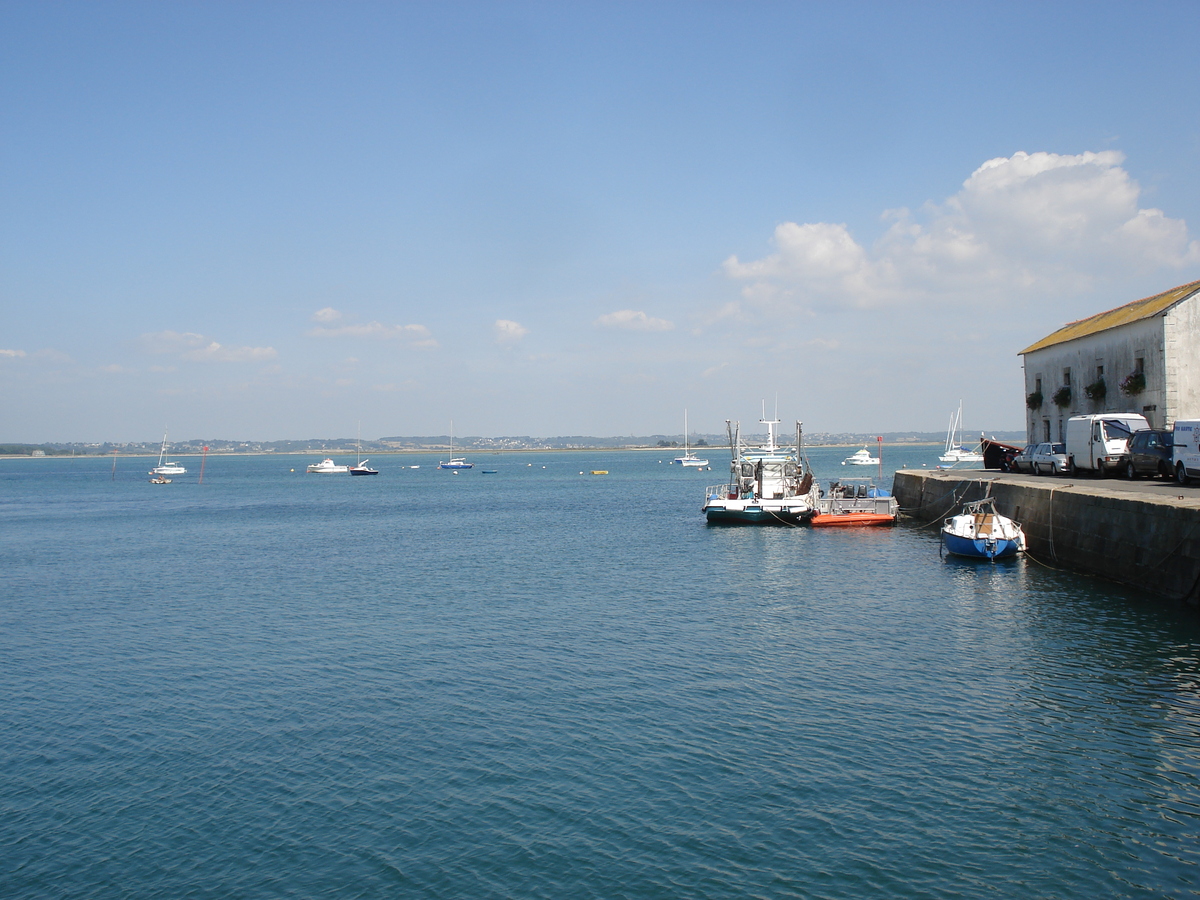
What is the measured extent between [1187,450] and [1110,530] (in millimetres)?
4999

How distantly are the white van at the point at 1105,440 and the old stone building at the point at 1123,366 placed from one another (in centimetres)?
245

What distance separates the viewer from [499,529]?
57406 millimetres

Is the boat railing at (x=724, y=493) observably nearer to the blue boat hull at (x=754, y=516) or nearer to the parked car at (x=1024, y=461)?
the blue boat hull at (x=754, y=516)

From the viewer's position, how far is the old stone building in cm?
3819

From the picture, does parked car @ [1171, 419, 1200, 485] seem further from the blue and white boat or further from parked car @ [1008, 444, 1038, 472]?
parked car @ [1008, 444, 1038, 472]

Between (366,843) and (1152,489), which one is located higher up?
(1152,489)

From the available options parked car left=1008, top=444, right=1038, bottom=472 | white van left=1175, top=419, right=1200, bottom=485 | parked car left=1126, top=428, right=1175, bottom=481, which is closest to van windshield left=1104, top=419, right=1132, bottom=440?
parked car left=1126, top=428, right=1175, bottom=481

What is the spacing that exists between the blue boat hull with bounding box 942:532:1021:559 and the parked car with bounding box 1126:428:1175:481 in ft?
18.7

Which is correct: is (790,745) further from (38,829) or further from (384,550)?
(384,550)

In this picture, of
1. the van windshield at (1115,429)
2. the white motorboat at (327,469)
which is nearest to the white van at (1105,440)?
the van windshield at (1115,429)

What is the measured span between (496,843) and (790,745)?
226 inches

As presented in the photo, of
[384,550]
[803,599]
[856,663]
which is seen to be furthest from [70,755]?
[384,550]

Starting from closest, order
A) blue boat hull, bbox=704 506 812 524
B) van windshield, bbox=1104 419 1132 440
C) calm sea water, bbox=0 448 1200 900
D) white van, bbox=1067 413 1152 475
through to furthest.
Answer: calm sea water, bbox=0 448 1200 900 < white van, bbox=1067 413 1152 475 < van windshield, bbox=1104 419 1132 440 < blue boat hull, bbox=704 506 812 524

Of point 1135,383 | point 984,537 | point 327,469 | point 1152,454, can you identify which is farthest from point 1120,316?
point 327,469
